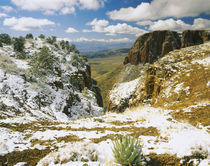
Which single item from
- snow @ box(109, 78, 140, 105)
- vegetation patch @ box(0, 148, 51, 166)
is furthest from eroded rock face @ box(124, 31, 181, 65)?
vegetation patch @ box(0, 148, 51, 166)

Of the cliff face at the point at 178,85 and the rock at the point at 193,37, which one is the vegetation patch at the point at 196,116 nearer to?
the cliff face at the point at 178,85

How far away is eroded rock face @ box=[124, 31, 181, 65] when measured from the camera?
95619 millimetres

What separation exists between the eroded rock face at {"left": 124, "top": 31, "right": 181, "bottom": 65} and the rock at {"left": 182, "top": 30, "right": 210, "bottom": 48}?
5.20 metres

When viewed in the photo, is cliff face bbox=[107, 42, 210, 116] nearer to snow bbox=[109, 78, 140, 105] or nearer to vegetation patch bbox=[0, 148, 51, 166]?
snow bbox=[109, 78, 140, 105]

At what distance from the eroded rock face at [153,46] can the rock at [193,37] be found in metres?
5.20

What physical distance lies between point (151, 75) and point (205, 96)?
1354 centimetres

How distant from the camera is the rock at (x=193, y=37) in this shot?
286 feet

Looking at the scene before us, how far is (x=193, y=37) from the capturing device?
3506 inches

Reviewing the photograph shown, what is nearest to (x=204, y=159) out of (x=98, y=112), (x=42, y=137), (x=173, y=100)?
(x=42, y=137)

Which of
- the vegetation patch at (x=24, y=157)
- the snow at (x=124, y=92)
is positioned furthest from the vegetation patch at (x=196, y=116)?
the snow at (x=124, y=92)

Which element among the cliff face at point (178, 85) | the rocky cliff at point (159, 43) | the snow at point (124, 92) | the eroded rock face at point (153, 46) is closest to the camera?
the cliff face at point (178, 85)

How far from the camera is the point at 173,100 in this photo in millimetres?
14945

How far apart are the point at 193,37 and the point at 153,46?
2828cm

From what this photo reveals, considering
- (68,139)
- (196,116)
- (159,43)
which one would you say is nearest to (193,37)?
(159,43)
